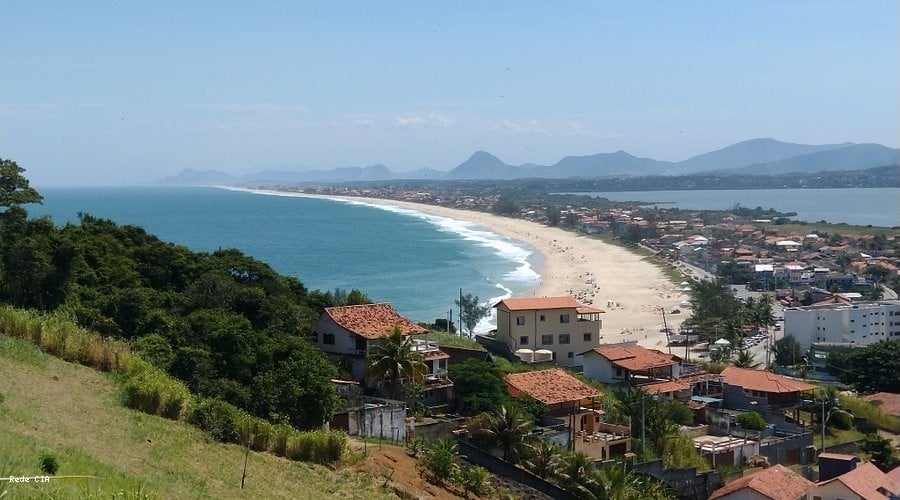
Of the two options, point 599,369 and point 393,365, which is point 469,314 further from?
point 393,365

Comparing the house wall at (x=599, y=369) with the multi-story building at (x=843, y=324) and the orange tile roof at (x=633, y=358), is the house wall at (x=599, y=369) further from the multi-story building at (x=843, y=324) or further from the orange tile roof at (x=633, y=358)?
the multi-story building at (x=843, y=324)

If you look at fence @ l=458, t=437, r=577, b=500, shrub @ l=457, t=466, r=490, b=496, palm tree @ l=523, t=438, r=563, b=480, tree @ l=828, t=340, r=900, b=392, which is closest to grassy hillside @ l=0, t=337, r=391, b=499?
shrub @ l=457, t=466, r=490, b=496

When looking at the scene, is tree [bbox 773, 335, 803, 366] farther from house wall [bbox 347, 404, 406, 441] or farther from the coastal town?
house wall [bbox 347, 404, 406, 441]

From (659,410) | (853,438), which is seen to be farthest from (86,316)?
(853,438)

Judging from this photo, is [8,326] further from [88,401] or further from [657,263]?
[657,263]

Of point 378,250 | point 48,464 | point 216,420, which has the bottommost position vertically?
point 378,250

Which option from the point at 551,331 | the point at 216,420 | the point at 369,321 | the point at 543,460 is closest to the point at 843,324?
the point at 551,331
